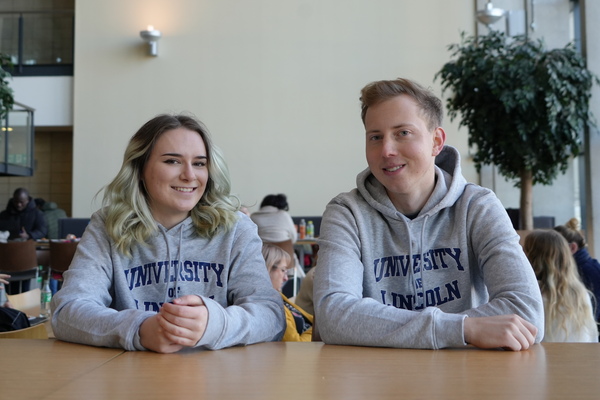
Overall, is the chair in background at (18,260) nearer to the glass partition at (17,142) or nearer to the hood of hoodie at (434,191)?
the glass partition at (17,142)

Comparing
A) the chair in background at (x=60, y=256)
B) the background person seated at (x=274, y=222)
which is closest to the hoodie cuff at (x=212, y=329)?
the chair in background at (x=60, y=256)

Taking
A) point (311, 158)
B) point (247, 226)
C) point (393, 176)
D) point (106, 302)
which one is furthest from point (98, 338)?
point (311, 158)

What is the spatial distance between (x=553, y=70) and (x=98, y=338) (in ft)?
14.5

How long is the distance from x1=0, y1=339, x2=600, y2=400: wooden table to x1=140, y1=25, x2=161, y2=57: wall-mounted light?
28.5 ft

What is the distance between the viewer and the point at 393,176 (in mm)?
1559

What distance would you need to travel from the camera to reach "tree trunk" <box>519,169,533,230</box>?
18.0 ft

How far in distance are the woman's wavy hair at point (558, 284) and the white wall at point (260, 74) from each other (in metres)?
6.48

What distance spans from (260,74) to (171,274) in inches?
321

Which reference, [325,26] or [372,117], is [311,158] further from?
[372,117]

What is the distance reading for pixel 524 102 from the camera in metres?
4.93

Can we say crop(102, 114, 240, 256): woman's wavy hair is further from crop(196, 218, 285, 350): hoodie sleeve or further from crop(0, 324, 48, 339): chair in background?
crop(0, 324, 48, 339): chair in background

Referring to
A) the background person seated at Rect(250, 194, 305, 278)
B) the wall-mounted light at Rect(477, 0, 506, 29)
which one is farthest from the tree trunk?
the wall-mounted light at Rect(477, 0, 506, 29)

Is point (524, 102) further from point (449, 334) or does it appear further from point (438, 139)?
point (449, 334)

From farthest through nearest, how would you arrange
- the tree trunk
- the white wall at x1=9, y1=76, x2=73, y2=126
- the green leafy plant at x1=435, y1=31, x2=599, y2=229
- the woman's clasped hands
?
1. the white wall at x1=9, y1=76, x2=73, y2=126
2. the tree trunk
3. the green leafy plant at x1=435, y1=31, x2=599, y2=229
4. the woman's clasped hands
